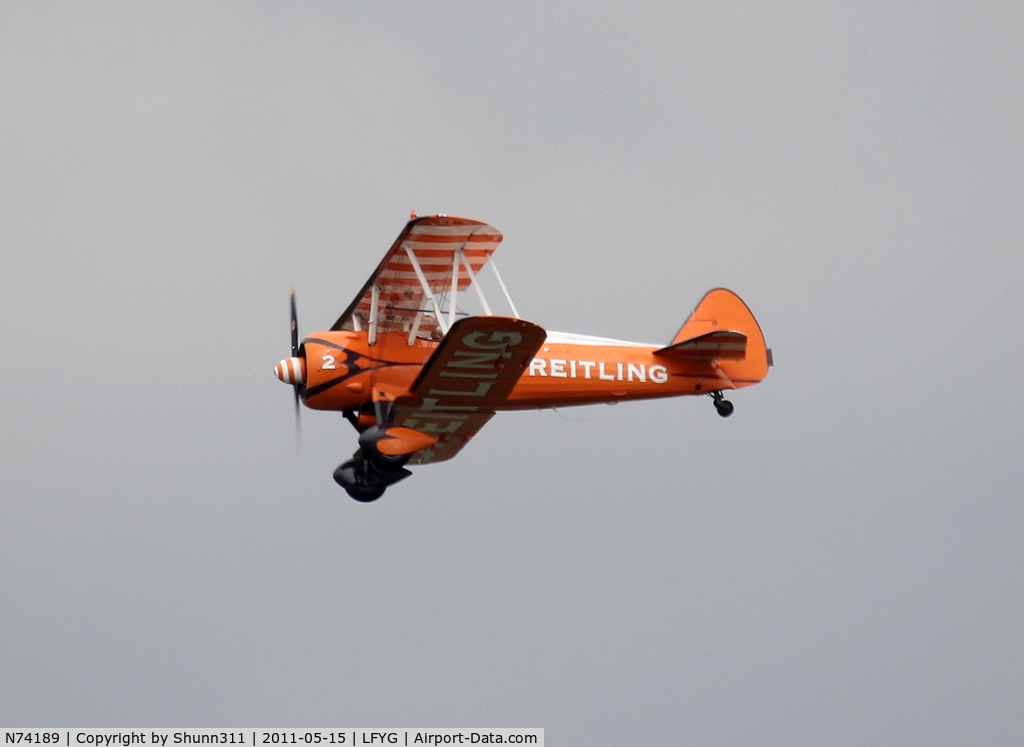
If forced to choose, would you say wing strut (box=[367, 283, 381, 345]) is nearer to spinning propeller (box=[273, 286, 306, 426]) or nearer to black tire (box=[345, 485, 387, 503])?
spinning propeller (box=[273, 286, 306, 426])

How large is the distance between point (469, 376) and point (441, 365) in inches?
21.0

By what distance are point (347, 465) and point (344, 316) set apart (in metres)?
2.12

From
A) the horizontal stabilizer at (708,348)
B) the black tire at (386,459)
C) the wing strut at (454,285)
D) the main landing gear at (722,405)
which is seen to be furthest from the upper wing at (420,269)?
the main landing gear at (722,405)

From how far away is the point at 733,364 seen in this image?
22672 millimetres

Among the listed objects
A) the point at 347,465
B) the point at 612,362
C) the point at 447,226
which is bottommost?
the point at 347,465

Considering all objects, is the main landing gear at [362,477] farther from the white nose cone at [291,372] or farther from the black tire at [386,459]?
the white nose cone at [291,372]

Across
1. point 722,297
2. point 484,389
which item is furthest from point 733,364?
point 484,389

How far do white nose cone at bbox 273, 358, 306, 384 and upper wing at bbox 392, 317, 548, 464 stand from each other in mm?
1348

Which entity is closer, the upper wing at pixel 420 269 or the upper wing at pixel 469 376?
the upper wing at pixel 469 376

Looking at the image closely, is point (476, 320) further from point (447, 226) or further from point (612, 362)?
point (612, 362)

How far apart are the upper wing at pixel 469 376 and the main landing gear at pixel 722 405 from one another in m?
3.49

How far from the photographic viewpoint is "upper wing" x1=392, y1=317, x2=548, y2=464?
18578mm

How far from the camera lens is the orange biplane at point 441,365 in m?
19.7

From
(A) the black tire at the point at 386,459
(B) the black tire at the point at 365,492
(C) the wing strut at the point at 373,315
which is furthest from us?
(B) the black tire at the point at 365,492
